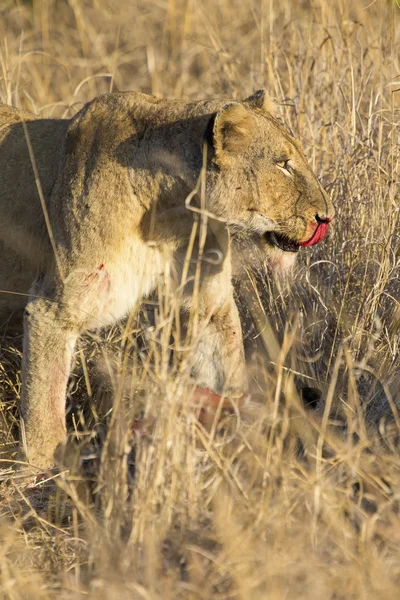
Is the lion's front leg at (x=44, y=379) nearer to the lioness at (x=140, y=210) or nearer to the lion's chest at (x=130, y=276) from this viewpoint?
the lioness at (x=140, y=210)

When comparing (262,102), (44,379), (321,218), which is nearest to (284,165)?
(321,218)

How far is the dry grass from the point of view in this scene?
2602 mm

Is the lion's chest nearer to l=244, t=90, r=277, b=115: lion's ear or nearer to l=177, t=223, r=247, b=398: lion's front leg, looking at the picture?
l=177, t=223, r=247, b=398: lion's front leg

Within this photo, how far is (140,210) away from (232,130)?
46cm

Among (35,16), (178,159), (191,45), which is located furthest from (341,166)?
(35,16)

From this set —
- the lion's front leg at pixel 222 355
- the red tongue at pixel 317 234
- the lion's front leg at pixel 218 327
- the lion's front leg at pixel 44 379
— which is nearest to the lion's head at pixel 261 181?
the red tongue at pixel 317 234

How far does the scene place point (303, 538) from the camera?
266 centimetres

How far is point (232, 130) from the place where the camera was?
11.0 ft

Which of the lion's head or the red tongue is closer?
A: the lion's head

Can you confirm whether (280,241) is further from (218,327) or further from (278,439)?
(278,439)

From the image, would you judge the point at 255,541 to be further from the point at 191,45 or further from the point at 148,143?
the point at 191,45

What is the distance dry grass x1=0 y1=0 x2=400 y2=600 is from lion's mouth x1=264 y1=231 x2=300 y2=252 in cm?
34

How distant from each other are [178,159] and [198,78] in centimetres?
471

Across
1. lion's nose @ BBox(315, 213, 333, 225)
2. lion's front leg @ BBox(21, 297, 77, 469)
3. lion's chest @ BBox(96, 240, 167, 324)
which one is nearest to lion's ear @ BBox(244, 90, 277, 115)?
lion's nose @ BBox(315, 213, 333, 225)
